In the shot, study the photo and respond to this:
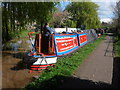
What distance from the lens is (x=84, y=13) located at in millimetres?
29938

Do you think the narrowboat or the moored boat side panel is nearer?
the narrowboat

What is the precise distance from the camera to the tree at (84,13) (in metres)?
29.3

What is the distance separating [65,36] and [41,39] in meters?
1.54

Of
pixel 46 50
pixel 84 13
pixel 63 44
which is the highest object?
pixel 84 13

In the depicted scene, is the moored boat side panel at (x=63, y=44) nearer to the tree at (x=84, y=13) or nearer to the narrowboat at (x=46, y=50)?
the narrowboat at (x=46, y=50)

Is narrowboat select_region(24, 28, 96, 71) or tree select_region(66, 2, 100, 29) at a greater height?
tree select_region(66, 2, 100, 29)

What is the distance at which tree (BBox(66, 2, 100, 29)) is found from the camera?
96.1 ft

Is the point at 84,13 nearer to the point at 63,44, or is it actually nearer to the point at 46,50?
the point at 63,44

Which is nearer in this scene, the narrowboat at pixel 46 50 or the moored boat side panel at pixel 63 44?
the narrowboat at pixel 46 50

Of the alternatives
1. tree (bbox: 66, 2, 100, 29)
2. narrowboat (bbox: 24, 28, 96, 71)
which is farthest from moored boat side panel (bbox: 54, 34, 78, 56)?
tree (bbox: 66, 2, 100, 29)

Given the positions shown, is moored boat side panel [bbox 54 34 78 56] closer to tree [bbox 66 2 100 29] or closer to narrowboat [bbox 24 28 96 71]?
narrowboat [bbox 24 28 96 71]

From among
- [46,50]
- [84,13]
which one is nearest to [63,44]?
[46,50]

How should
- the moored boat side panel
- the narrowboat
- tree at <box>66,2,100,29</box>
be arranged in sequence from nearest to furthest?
the narrowboat → the moored boat side panel → tree at <box>66,2,100,29</box>

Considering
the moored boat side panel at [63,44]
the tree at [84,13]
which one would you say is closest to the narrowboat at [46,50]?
the moored boat side panel at [63,44]
